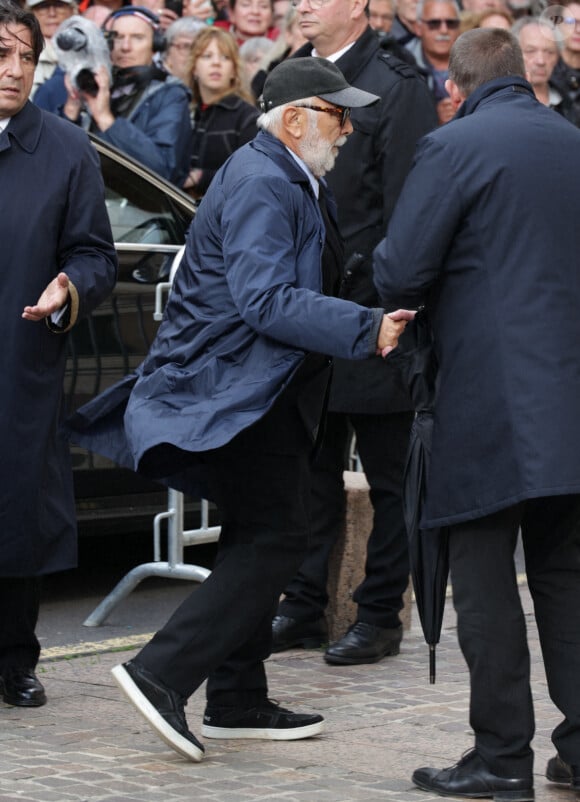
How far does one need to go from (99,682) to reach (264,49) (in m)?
5.53

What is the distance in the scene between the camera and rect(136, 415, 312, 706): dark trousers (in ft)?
14.7

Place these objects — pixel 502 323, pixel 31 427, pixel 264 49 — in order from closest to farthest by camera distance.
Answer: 1. pixel 502 323
2. pixel 31 427
3. pixel 264 49

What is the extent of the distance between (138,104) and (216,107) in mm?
480

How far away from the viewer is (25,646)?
5266mm

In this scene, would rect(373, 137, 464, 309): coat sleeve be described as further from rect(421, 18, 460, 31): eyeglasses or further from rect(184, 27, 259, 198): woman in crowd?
rect(421, 18, 460, 31): eyeglasses

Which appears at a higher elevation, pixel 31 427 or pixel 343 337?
pixel 343 337

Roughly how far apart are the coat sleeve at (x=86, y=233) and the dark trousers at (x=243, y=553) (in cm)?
88

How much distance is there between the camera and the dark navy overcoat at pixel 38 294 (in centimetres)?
506

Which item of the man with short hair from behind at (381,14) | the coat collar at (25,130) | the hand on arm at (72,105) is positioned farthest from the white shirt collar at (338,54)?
the man with short hair from behind at (381,14)

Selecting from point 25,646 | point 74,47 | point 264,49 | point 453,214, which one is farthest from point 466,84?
point 264,49

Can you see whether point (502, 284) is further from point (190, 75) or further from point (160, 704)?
point (190, 75)

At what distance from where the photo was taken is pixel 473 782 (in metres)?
4.20

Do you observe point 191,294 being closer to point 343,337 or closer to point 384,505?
point 343,337

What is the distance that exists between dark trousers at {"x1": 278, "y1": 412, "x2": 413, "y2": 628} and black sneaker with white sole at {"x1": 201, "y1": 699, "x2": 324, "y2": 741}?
3.44ft
